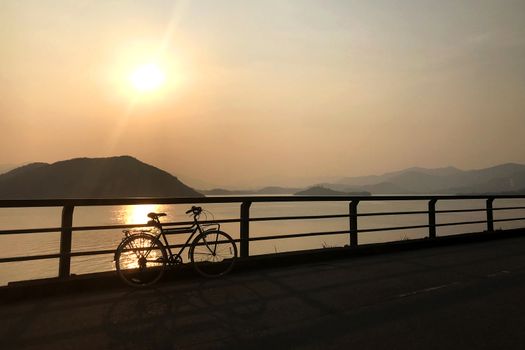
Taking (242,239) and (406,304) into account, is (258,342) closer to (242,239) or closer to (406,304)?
(406,304)

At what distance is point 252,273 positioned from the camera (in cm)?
856

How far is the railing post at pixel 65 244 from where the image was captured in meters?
6.95

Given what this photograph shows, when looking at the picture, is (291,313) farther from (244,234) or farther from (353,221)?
(353,221)

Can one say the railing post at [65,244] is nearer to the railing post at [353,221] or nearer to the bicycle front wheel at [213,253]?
the bicycle front wheel at [213,253]

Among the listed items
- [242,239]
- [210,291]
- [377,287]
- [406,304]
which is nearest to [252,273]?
[242,239]

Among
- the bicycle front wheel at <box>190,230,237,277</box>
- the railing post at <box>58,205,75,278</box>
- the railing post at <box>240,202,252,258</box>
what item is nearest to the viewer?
the railing post at <box>58,205,75,278</box>

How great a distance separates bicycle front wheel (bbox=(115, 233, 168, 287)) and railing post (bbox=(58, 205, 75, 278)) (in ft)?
2.47

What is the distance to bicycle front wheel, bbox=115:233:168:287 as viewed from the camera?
7.30 meters

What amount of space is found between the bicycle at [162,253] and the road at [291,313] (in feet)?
1.06

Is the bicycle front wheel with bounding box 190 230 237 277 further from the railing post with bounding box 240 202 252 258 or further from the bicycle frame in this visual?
the railing post with bounding box 240 202 252 258

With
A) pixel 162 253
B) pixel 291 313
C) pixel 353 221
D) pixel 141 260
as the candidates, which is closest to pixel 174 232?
pixel 162 253

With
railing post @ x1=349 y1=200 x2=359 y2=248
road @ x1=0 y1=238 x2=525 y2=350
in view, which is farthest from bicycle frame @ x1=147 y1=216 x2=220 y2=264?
railing post @ x1=349 y1=200 x2=359 y2=248

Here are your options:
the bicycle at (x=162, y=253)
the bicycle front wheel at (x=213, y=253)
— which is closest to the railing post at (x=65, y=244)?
the bicycle at (x=162, y=253)

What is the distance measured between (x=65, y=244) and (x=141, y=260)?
1.22m
